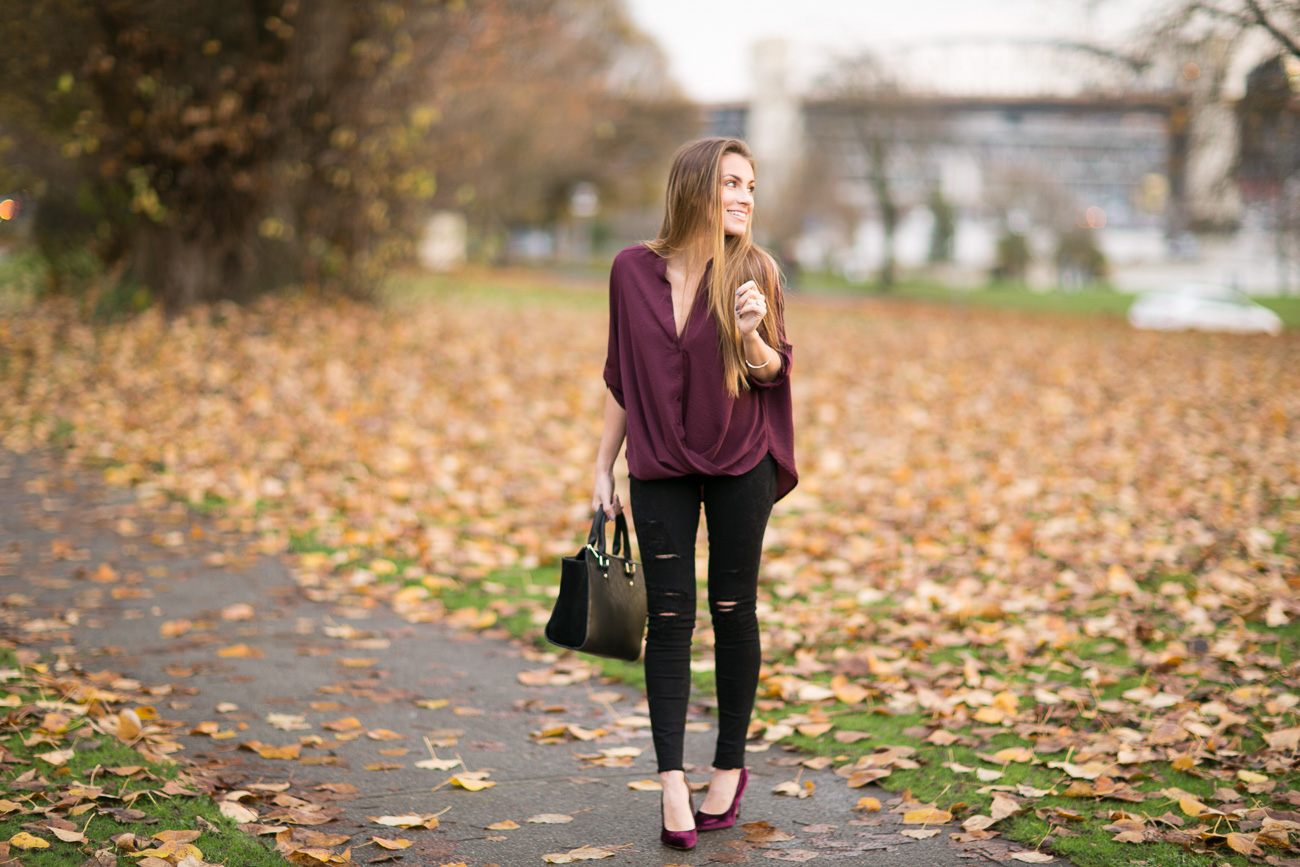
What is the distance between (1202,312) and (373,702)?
28.4 m

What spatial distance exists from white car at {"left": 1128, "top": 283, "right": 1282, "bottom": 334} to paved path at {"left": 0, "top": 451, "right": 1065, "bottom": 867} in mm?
25622

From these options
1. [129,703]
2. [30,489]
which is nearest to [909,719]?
[129,703]

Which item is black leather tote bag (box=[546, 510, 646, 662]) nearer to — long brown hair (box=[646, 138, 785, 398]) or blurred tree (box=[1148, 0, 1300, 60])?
long brown hair (box=[646, 138, 785, 398])

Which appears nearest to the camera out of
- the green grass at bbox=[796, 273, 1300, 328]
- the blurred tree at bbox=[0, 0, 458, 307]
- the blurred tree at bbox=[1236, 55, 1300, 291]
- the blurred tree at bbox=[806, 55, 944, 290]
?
the blurred tree at bbox=[0, 0, 458, 307]

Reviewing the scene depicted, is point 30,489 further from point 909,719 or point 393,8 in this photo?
point 393,8

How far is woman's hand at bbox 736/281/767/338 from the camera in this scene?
3064mm

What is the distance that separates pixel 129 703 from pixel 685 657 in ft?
7.79

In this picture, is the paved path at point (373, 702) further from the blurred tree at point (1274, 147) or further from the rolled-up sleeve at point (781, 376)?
the blurred tree at point (1274, 147)

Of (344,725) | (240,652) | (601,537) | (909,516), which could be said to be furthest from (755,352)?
(909,516)

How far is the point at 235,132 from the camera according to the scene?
1312 centimetres

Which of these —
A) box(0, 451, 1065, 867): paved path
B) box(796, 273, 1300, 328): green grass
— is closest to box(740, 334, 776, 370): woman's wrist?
box(0, 451, 1065, 867): paved path

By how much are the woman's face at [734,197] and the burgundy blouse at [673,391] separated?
211 millimetres

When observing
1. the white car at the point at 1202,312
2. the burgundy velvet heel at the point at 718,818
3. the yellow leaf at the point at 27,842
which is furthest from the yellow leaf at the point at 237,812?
the white car at the point at 1202,312

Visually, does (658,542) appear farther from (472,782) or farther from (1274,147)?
(1274,147)
